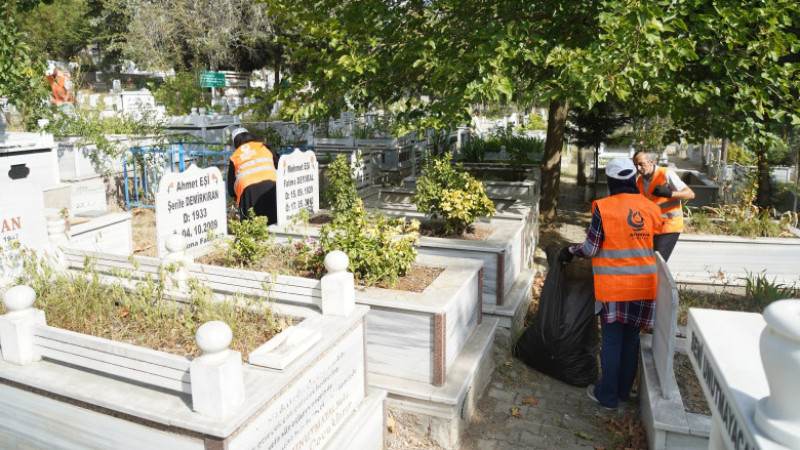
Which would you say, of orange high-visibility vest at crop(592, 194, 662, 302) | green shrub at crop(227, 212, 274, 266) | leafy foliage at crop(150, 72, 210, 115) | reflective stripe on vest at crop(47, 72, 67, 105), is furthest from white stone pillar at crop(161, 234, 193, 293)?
leafy foliage at crop(150, 72, 210, 115)

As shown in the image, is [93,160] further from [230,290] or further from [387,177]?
[230,290]

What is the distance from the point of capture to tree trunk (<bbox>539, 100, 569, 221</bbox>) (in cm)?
1072

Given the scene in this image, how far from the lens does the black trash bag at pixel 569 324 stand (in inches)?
215

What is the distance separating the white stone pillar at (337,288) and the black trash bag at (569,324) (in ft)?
7.37

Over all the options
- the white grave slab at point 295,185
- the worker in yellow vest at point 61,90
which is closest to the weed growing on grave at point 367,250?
the white grave slab at point 295,185

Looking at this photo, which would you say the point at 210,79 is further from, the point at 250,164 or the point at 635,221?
the point at 635,221

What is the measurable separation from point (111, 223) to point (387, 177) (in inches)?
266

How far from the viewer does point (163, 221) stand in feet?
17.9

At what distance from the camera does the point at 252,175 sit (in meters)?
7.29

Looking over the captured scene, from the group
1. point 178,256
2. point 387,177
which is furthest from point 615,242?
point 387,177

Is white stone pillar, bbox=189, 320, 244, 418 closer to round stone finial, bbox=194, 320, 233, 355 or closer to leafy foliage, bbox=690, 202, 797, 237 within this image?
round stone finial, bbox=194, 320, 233, 355

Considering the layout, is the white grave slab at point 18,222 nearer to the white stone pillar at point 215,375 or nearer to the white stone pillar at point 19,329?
the white stone pillar at point 19,329

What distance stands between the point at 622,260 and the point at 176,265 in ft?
11.1

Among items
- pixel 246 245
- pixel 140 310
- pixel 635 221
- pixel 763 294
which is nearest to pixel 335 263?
pixel 140 310
